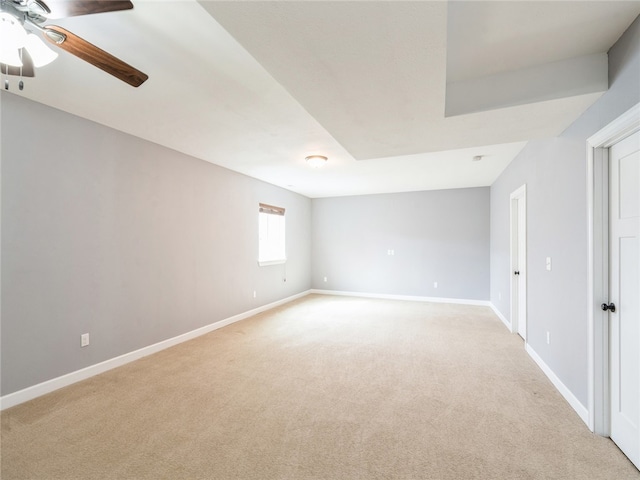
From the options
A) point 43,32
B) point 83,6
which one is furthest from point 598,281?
point 43,32

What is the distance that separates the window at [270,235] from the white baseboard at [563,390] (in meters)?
4.32

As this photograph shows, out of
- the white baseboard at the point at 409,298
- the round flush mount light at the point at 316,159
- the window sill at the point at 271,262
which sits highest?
the round flush mount light at the point at 316,159

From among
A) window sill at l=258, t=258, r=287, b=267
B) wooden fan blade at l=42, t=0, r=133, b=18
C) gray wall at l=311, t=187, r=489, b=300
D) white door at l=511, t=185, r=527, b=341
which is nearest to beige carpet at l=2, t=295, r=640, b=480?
white door at l=511, t=185, r=527, b=341

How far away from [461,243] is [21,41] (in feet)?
22.1

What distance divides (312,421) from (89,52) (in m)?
2.67

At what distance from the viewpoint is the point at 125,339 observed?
316 cm

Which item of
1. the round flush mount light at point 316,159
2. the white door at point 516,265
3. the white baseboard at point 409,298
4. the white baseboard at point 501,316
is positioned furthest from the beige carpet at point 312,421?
the white baseboard at point 409,298

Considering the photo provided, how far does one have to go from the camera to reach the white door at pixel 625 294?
1681 millimetres

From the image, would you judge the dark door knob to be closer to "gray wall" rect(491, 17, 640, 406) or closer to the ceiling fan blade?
"gray wall" rect(491, 17, 640, 406)

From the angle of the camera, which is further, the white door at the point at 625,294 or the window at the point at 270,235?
the window at the point at 270,235

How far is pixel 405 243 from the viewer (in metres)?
6.75

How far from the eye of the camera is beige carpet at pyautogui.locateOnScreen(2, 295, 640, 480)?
66.4 inches

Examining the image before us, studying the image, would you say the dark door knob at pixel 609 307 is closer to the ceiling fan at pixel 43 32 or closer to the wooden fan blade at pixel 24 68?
the ceiling fan at pixel 43 32

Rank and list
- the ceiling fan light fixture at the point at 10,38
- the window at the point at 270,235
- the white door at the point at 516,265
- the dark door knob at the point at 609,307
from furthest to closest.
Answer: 1. the window at the point at 270,235
2. the white door at the point at 516,265
3. the dark door knob at the point at 609,307
4. the ceiling fan light fixture at the point at 10,38
